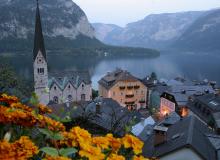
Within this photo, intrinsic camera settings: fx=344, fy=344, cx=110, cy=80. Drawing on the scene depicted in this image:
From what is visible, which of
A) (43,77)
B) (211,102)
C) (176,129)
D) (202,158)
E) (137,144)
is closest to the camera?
(137,144)

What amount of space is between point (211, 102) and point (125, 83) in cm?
2286

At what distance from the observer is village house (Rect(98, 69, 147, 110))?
6275cm

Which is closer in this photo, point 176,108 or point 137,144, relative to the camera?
point 137,144

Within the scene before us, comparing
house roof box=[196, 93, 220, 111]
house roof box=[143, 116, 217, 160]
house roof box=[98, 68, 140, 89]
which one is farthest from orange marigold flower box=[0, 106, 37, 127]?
house roof box=[98, 68, 140, 89]

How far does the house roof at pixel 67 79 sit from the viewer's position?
5772 centimetres

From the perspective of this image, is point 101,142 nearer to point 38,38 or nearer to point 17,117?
point 17,117

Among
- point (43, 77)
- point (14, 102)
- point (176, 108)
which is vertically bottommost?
point (176, 108)

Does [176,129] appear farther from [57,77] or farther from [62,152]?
[57,77]

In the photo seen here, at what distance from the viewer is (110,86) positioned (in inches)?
2466

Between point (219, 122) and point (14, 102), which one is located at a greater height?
point (14, 102)

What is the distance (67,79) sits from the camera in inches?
2311

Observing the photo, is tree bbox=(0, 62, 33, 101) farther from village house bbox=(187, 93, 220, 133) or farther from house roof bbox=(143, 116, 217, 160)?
village house bbox=(187, 93, 220, 133)

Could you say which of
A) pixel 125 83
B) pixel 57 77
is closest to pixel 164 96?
pixel 125 83

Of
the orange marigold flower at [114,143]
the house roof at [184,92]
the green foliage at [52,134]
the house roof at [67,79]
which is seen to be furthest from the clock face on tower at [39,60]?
the orange marigold flower at [114,143]
